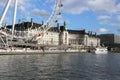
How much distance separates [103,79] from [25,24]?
123780 millimetres

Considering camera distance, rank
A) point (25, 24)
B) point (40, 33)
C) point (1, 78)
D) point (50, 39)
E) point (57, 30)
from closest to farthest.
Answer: point (1, 78) < point (40, 33) < point (25, 24) < point (50, 39) < point (57, 30)

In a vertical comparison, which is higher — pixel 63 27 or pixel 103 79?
pixel 63 27

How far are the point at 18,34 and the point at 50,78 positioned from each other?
321 ft

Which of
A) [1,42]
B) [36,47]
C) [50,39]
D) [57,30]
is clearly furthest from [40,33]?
[57,30]

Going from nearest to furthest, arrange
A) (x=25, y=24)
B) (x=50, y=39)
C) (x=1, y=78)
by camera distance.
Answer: (x=1, y=78)
(x=25, y=24)
(x=50, y=39)

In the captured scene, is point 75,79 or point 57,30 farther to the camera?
point 57,30

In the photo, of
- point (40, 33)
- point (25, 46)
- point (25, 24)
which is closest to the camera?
point (40, 33)

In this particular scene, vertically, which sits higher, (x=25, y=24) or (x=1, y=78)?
(x=25, y=24)

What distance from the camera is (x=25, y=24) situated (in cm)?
15575

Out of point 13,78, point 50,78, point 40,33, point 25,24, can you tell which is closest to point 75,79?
point 50,78

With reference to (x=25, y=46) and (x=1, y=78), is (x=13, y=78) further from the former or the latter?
(x=25, y=46)

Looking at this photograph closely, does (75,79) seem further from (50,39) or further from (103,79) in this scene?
(50,39)

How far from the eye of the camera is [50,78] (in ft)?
110

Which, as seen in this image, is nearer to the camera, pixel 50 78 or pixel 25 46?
pixel 50 78
